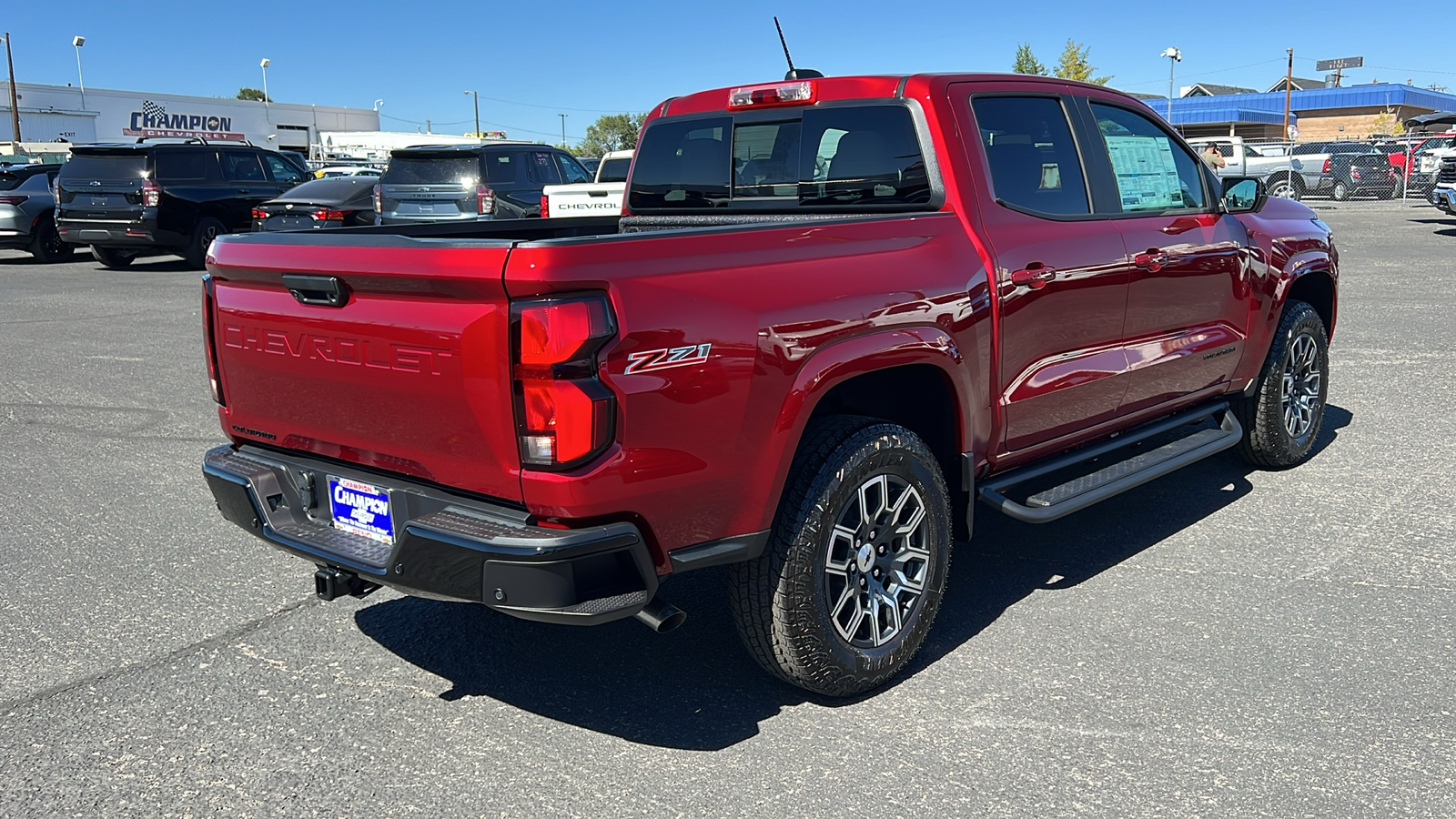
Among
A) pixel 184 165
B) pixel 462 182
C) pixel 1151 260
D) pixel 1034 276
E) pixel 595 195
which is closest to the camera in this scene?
pixel 1034 276

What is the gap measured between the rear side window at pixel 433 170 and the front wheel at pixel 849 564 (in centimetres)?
1273

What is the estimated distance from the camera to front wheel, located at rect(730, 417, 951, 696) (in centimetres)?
338

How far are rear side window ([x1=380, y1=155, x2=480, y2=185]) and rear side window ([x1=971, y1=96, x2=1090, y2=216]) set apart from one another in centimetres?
1187

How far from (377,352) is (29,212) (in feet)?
63.0

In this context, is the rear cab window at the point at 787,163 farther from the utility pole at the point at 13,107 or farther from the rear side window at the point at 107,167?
the utility pole at the point at 13,107

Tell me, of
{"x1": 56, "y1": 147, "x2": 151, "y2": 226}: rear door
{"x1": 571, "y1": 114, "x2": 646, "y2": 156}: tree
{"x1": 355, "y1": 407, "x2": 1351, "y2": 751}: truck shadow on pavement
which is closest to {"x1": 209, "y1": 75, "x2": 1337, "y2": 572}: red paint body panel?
{"x1": 355, "y1": 407, "x2": 1351, "y2": 751}: truck shadow on pavement

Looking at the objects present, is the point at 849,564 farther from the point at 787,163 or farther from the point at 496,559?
the point at 787,163

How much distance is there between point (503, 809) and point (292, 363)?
1424 mm

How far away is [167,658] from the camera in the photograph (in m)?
3.95

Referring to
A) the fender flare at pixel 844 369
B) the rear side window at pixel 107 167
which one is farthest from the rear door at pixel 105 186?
the fender flare at pixel 844 369

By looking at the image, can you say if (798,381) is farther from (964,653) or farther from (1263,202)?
(1263,202)

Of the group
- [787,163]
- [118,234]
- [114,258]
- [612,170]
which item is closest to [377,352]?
[787,163]

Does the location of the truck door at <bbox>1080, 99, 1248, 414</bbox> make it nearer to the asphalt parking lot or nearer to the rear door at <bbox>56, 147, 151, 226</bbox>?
the asphalt parking lot

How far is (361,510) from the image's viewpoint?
339 centimetres
